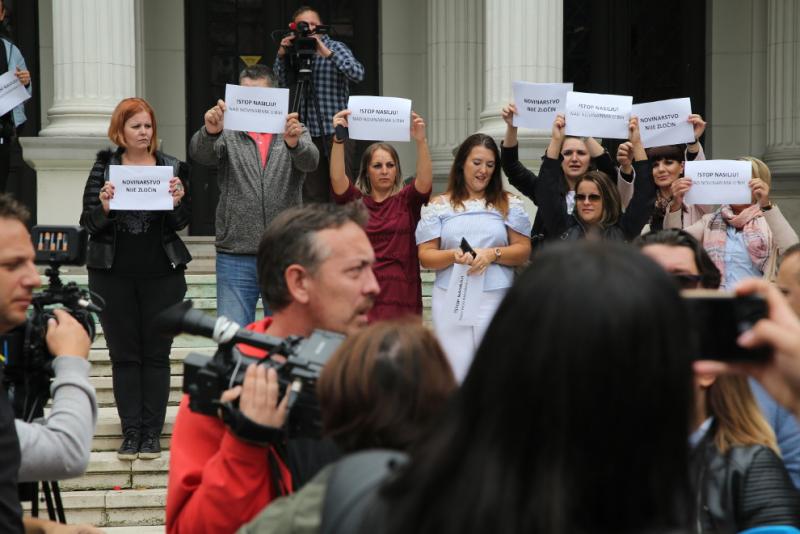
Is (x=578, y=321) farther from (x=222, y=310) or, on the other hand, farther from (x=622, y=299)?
(x=222, y=310)

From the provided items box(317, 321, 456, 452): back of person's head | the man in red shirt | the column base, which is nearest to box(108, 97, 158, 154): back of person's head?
the column base

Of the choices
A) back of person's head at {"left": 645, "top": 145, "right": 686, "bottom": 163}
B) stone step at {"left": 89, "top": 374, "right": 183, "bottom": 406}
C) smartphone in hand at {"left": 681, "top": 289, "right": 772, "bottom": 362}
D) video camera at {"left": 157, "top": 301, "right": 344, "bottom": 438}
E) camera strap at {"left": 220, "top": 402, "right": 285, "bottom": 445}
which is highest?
back of person's head at {"left": 645, "top": 145, "right": 686, "bottom": 163}

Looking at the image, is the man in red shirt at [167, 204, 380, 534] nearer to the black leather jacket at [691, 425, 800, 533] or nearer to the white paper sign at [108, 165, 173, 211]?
the black leather jacket at [691, 425, 800, 533]

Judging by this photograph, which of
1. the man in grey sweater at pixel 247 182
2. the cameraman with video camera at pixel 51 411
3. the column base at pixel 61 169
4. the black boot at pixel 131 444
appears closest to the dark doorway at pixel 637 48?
the column base at pixel 61 169

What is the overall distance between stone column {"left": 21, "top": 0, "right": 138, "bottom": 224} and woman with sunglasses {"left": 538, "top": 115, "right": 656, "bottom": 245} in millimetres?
4886

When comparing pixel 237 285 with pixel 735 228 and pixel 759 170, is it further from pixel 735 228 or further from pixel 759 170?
pixel 759 170

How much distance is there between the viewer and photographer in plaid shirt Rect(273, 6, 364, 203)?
886 centimetres

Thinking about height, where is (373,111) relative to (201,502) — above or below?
above

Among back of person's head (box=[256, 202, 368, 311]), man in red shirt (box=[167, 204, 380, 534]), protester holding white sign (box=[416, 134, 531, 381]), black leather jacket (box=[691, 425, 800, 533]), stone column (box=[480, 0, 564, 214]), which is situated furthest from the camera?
stone column (box=[480, 0, 564, 214])

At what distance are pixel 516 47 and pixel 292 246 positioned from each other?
8169mm

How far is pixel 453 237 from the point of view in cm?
771

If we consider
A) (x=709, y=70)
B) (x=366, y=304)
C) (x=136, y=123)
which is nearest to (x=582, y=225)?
(x=136, y=123)

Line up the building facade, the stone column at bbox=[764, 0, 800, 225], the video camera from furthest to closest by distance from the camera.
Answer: the stone column at bbox=[764, 0, 800, 225] → the building facade → the video camera

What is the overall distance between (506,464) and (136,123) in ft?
20.2
